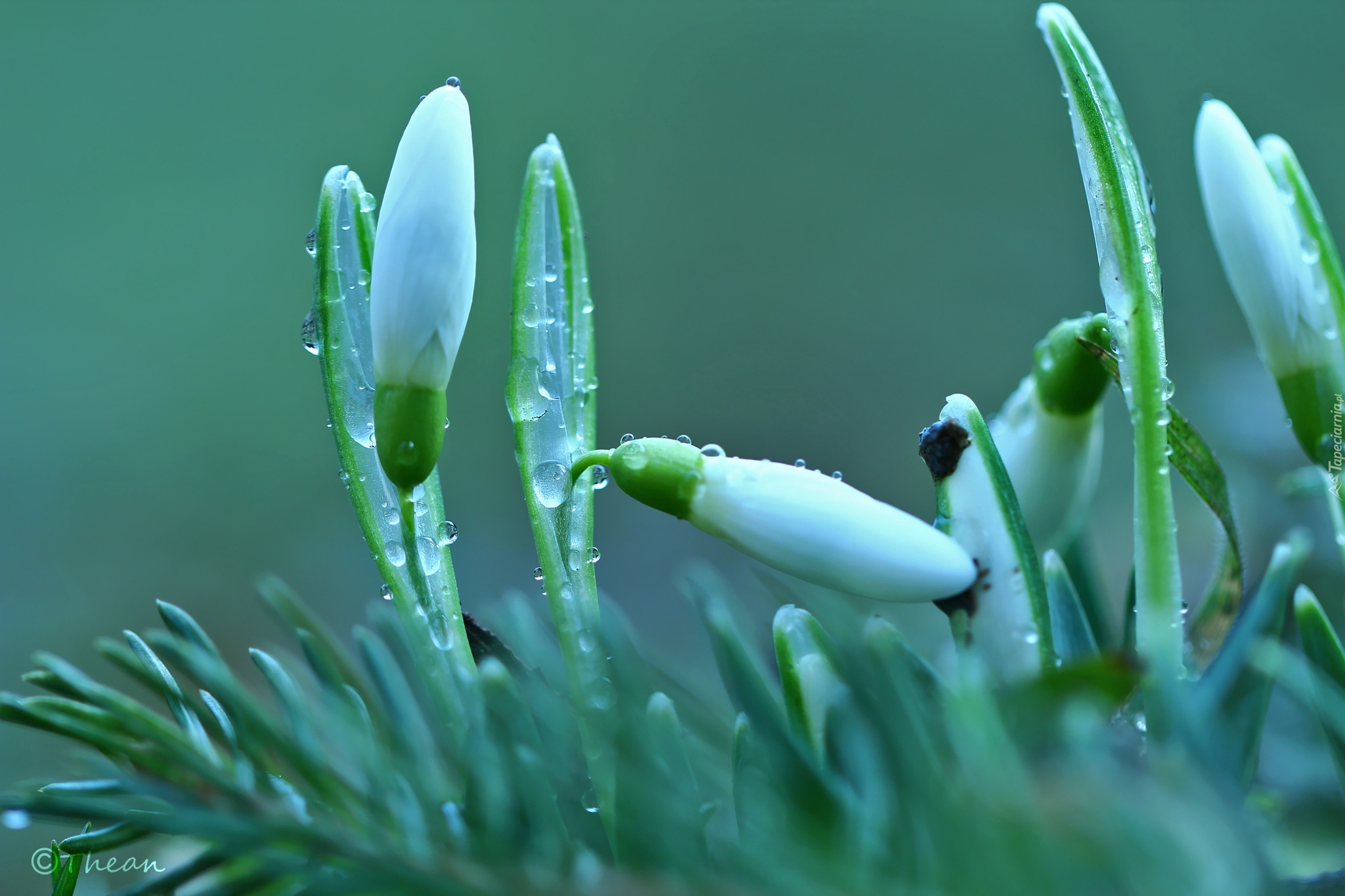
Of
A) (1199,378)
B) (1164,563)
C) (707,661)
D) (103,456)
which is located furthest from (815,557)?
(103,456)

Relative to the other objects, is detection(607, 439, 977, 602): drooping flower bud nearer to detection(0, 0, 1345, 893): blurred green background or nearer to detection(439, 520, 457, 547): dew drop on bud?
detection(439, 520, 457, 547): dew drop on bud

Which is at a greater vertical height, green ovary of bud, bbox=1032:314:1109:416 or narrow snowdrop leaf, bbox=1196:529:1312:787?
green ovary of bud, bbox=1032:314:1109:416

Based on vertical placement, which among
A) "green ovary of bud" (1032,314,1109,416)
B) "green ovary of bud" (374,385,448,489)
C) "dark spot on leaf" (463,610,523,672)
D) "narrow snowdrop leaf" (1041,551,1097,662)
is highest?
"green ovary of bud" (374,385,448,489)

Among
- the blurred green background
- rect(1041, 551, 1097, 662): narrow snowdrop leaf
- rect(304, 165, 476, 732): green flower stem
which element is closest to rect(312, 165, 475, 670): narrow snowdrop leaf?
rect(304, 165, 476, 732): green flower stem

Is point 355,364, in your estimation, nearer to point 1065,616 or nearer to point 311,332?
point 311,332

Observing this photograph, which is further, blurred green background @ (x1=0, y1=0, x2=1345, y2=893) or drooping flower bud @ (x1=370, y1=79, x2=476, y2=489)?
blurred green background @ (x1=0, y1=0, x2=1345, y2=893)

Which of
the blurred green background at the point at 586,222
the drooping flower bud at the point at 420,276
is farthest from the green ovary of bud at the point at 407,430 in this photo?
the blurred green background at the point at 586,222

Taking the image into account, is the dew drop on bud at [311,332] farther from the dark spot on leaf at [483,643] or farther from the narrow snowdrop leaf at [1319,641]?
the narrow snowdrop leaf at [1319,641]

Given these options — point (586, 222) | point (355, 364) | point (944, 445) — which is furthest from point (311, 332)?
point (586, 222)
